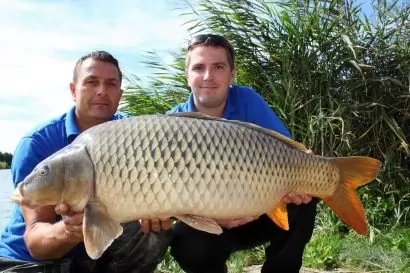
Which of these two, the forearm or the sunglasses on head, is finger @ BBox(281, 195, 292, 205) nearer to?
the forearm

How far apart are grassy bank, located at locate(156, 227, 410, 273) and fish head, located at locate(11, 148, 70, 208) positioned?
1505mm

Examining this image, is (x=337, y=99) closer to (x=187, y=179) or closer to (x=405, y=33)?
(x=405, y=33)

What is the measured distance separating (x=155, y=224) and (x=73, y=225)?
30 centimetres

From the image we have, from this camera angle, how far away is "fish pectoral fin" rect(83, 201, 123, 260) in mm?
1772

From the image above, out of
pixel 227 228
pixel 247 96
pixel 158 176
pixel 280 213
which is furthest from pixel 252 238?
pixel 158 176

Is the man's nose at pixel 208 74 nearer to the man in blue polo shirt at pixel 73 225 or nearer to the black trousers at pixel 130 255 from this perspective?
the man in blue polo shirt at pixel 73 225

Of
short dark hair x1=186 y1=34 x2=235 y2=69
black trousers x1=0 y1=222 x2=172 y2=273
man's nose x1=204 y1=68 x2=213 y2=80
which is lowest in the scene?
black trousers x1=0 y1=222 x2=172 y2=273

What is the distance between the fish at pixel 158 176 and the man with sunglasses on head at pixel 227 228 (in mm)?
224

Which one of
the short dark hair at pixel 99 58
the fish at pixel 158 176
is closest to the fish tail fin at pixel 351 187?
the fish at pixel 158 176

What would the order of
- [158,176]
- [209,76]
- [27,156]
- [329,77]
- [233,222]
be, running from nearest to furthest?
1. [158,176]
2. [233,222]
3. [27,156]
4. [209,76]
5. [329,77]

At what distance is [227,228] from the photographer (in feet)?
7.41

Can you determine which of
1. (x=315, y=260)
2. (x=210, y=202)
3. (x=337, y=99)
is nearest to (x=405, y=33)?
(x=337, y=99)

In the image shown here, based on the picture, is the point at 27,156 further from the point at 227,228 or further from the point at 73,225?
the point at 227,228

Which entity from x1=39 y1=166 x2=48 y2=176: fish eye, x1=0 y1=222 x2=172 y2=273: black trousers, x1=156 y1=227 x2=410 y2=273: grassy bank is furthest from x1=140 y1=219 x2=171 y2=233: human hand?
x1=156 y1=227 x2=410 y2=273: grassy bank
